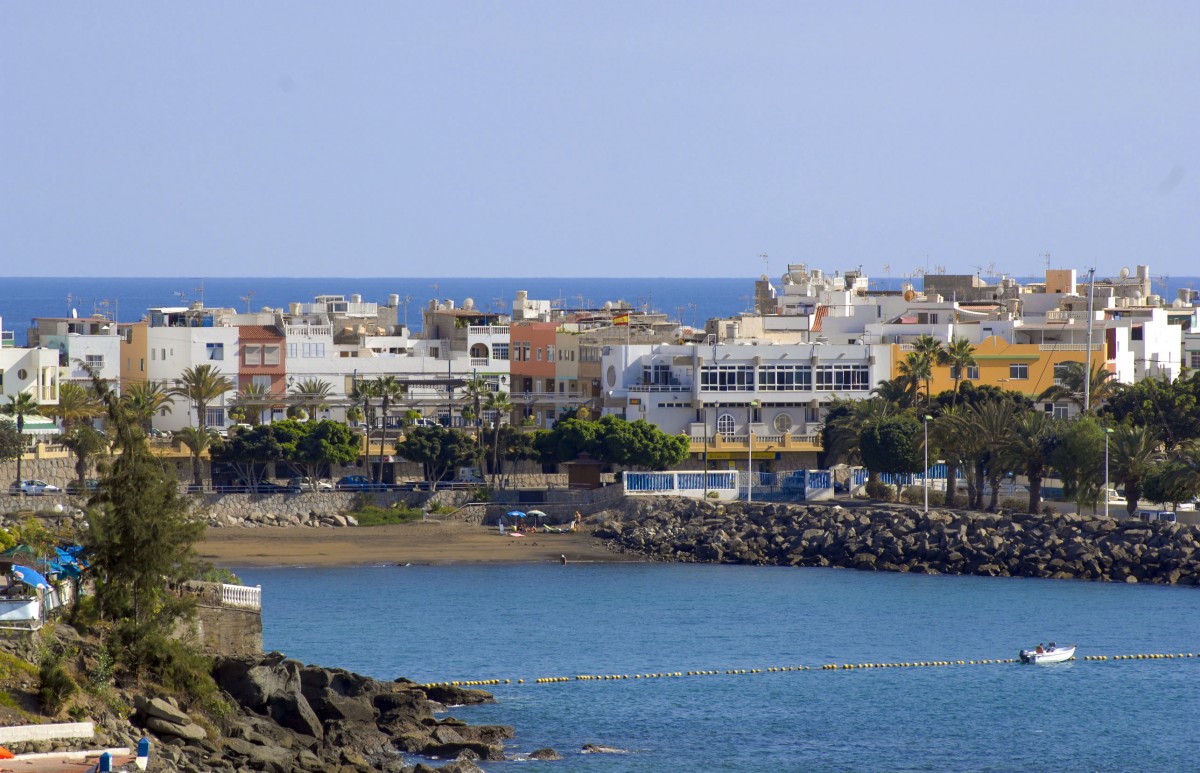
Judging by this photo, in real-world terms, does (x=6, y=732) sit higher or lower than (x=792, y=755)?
higher

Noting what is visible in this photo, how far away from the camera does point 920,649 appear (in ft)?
182

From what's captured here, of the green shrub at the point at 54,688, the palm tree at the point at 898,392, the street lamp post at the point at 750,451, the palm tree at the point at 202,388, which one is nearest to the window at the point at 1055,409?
the palm tree at the point at 898,392

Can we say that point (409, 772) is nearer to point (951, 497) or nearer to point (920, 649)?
point (920, 649)

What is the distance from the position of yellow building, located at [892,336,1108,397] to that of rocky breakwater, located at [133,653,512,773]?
174ft

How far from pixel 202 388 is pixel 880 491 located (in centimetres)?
2812

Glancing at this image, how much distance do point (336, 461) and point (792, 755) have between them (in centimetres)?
4232

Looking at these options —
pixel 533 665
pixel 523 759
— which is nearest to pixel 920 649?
pixel 533 665

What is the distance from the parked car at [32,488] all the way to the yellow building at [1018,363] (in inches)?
1493

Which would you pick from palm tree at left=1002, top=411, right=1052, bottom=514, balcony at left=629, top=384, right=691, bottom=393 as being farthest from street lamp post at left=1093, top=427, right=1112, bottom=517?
balcony at left=629, top=384, right=691, bottom=393

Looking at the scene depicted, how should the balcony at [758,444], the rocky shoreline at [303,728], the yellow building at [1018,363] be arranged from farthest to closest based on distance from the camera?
Answer: the yellow building at [1018,363], the balcony at [758,444], the rocky shoreline at [303,728]

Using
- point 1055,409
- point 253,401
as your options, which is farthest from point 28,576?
point 1055,409

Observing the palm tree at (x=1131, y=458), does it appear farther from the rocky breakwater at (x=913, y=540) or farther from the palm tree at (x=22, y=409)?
the palm tree at (x=22, y=409)

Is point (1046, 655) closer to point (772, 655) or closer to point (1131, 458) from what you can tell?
point (772, 655)

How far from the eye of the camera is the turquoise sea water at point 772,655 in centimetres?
4244
